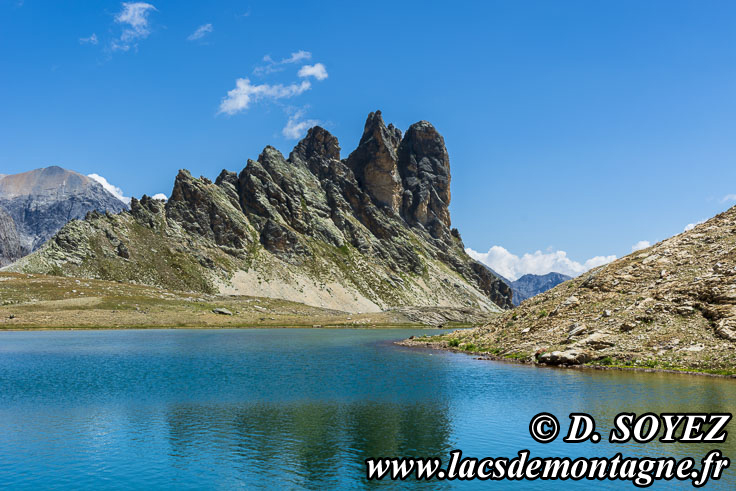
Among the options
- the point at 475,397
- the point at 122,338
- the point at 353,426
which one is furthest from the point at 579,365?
the point at 122,338

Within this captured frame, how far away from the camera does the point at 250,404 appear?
40750mm

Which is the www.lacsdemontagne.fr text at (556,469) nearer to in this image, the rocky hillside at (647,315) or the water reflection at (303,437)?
the water reflection at (303,437)

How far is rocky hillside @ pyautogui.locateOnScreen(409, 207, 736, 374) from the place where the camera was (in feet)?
178

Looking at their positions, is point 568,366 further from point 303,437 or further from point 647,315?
point 303,437

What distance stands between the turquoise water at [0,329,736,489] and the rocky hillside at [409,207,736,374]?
469 centimetres

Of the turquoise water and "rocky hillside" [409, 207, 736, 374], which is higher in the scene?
"rocky hillside" [409, 207, 736, 374]

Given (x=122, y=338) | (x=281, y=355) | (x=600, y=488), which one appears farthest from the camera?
(x=122, y=338)

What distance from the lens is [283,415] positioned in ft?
122

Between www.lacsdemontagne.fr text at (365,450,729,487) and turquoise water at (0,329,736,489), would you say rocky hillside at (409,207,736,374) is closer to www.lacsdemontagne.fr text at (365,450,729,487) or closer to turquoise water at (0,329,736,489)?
turquoise water at (0,329,736,489)

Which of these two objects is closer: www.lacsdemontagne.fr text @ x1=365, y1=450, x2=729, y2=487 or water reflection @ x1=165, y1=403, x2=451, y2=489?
www.lacsdemontagne.fr text @ x1=365, y1=450, x2=729, y2=487

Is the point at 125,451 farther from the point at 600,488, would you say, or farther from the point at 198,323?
the point at 198,323

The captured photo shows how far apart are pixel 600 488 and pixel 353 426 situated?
16.0 metres

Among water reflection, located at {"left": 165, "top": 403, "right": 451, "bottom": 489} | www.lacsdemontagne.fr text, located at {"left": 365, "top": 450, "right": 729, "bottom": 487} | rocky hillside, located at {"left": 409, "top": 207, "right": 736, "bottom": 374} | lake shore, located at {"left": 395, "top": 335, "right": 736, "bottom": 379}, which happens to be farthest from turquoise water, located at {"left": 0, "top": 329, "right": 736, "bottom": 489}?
rocky hillside, located at {"left": 409, "top": 207, "right": 736, "bottom": 374}

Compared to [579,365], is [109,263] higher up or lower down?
higher up
